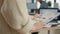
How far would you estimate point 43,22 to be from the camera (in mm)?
1822

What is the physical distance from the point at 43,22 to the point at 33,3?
69cm

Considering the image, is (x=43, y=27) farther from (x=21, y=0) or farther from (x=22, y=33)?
(x=21, y=0)

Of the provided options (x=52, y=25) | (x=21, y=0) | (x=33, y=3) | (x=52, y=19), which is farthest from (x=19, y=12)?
(x=33, y=3)

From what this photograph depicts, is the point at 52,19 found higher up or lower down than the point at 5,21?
lower down

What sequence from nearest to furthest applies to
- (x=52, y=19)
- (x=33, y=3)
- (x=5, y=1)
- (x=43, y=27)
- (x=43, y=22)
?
(x=5, y=1) → (x=43, y=27) → (x=43, y=22) → (x=52, y=19) → (x=33, y=3)

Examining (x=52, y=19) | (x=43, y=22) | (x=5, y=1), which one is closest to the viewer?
(x=5, y=1)

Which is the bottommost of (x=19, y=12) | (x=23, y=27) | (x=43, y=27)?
(x=43, y=27)

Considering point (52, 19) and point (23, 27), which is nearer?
point (23, 27)

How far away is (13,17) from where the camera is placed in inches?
40.3

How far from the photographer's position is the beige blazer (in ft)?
3.33

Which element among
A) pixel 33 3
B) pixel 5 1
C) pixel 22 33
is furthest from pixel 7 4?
pixel 33 3

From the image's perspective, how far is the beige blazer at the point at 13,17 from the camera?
3.33ft

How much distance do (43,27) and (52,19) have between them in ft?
1.16

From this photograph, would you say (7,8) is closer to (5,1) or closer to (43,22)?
(5,1)
